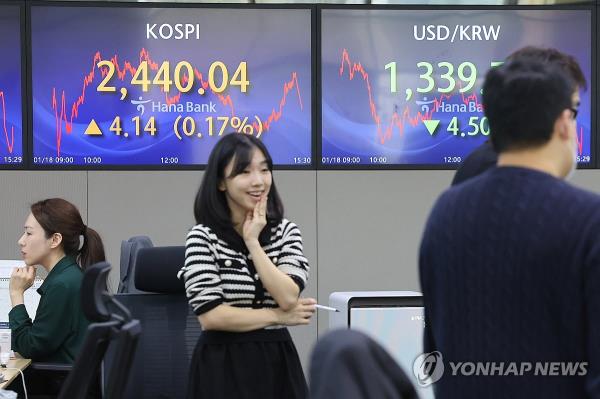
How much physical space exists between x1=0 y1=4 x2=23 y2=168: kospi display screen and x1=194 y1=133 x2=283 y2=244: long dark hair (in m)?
3.25

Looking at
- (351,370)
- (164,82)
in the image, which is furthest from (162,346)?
(164,82)

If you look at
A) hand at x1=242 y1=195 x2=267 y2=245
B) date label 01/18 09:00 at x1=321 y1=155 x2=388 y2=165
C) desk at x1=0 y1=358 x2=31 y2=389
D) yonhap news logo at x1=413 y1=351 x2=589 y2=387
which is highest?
date label 01/18 09:00 at x1=321 y1=155 x2=388 y2=165

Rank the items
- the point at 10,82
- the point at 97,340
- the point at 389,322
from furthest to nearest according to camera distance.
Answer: the point at 10,82 → the point at 389,322 → the point at 97,340

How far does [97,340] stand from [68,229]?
5.85 ft

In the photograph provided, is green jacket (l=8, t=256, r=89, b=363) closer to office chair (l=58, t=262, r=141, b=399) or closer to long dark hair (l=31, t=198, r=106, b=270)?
long dark hair (l=31, t=198, r=106, b=270)

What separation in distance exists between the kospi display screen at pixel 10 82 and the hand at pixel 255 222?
11.0 ft

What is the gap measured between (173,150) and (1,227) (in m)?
1.08

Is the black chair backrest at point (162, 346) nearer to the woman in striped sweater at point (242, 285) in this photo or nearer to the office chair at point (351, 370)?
the woman in striped sweater at point (242, 285)

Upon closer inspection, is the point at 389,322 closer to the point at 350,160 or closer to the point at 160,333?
the point at 160,333

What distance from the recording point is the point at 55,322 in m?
3.96

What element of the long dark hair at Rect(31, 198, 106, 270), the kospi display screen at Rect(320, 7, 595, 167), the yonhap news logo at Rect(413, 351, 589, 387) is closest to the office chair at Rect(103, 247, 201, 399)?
the long dark hair at Rect(31, 198, 106, 270)

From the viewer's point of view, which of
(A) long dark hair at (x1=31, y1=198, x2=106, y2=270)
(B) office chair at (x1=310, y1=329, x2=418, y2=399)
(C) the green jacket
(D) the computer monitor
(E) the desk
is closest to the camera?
(B) office chair at (x1=310, y1=329, x2=418, y2=399)

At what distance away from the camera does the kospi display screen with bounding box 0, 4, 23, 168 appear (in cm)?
574

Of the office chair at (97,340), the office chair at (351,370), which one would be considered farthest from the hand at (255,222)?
the office chair at (351,370)
